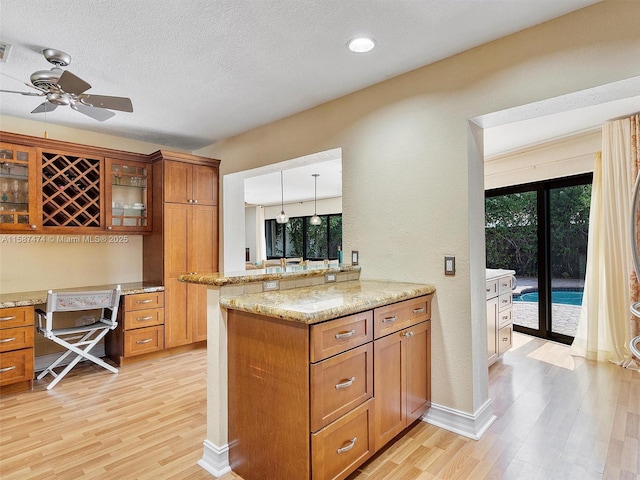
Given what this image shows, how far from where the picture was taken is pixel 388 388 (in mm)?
2064

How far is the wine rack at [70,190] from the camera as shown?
137 inches

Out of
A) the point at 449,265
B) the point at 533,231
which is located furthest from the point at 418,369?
the point at 533,231

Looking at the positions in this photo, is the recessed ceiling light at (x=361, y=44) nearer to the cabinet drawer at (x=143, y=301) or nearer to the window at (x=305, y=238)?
the cabinet drawer at (x=143, y=301)

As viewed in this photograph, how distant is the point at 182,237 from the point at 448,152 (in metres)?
3.04

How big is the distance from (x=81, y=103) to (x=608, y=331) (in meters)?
5.04

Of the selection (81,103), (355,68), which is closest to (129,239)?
(81,103)

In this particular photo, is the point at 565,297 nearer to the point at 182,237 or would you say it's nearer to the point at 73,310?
the point at 182,237

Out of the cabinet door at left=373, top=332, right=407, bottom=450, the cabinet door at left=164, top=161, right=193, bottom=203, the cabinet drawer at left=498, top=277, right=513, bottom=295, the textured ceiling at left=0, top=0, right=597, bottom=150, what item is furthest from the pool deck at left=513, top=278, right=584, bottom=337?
the cabinet door at left=164, top=161, right=193, bottom=203

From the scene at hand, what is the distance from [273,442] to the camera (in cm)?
174

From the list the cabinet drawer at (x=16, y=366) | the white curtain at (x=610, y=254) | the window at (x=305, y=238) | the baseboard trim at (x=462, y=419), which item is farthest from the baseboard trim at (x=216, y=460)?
the window at (x=305, y=238)

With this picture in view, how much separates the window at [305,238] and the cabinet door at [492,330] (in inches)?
231

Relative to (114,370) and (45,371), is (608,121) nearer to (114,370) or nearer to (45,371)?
(114,370)

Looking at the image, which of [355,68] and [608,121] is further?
[608,121]

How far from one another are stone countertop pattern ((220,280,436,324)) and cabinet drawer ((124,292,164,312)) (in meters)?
2.20
